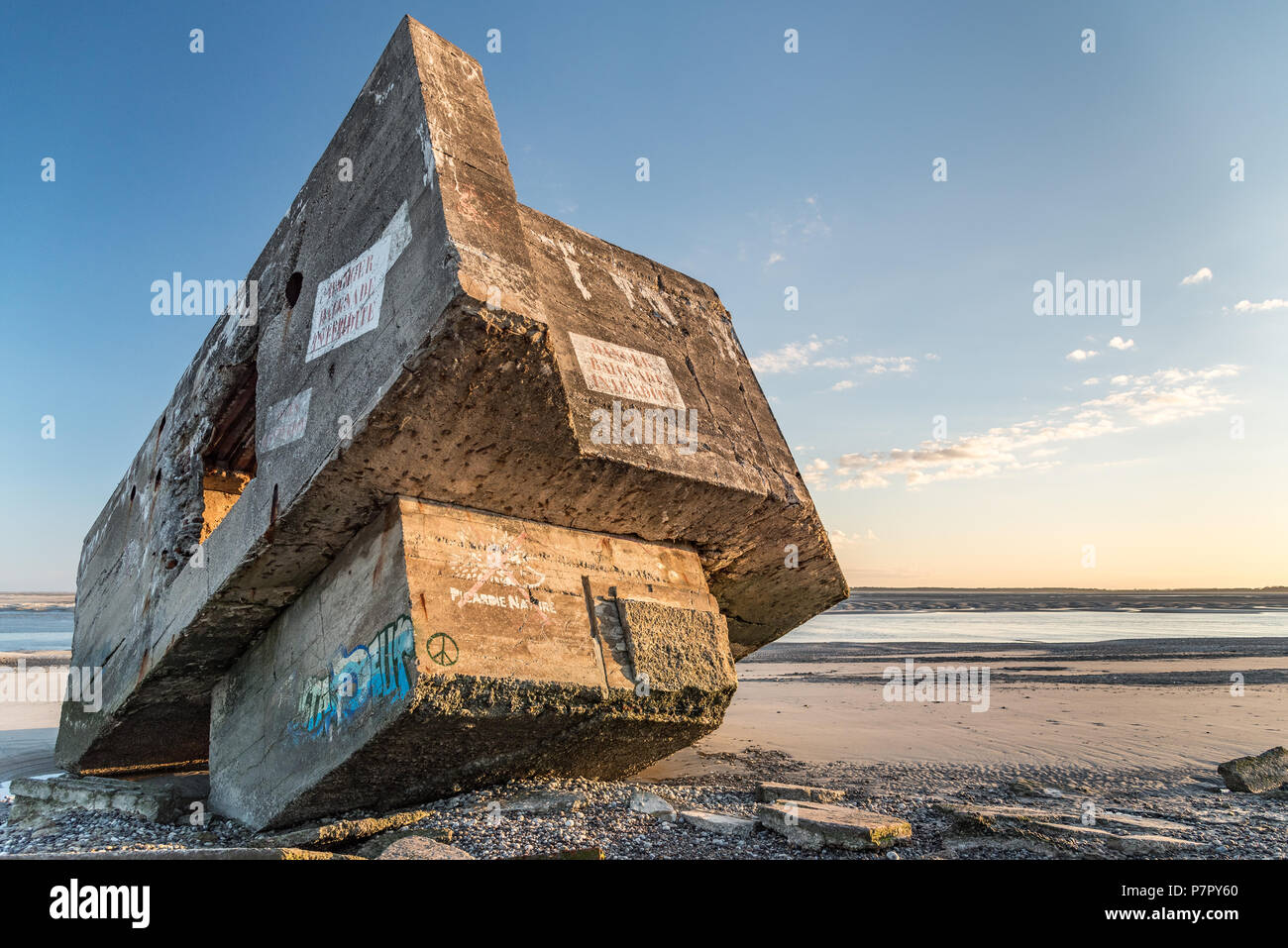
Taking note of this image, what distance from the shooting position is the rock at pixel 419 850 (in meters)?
2.73

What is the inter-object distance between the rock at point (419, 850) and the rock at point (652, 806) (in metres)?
0.92

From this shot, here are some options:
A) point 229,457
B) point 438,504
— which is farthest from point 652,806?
point 229,457

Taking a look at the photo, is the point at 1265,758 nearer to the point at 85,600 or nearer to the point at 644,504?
the point at 644,504

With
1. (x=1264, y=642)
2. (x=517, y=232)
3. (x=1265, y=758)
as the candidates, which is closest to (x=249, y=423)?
(x=517, y=232)

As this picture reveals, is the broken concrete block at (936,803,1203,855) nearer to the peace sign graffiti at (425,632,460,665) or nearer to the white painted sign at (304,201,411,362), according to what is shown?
the peace sign graffiti at (425,632,460,665)

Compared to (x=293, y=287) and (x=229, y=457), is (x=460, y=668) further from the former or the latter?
(x=229, y=457)

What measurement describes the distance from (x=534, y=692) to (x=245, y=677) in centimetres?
190

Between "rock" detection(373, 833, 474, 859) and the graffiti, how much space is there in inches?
20.3

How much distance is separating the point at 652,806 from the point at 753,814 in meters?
0.47

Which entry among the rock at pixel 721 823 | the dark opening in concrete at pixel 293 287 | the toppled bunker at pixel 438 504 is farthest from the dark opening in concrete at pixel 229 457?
the rock at pixel 721 823

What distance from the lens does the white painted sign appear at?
317cm

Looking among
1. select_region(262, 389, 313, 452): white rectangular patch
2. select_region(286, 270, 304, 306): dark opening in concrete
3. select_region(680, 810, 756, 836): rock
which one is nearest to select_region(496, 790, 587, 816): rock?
select_region(680, 810, 756, 836): rock

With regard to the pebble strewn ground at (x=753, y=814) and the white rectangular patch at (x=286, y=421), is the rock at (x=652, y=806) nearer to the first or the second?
the pebble strewn ground at (x=753, y=814)
